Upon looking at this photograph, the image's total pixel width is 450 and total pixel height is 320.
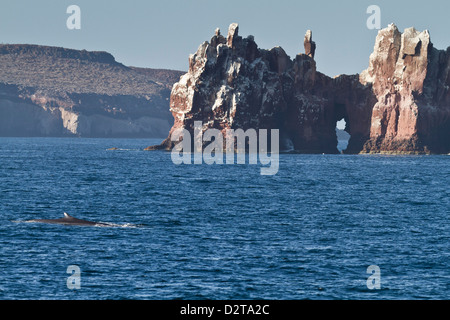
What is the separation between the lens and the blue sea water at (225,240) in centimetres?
4384

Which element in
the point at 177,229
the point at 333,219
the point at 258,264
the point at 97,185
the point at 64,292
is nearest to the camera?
the point at 64,292

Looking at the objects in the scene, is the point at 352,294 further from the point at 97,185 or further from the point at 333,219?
the point at 97,185

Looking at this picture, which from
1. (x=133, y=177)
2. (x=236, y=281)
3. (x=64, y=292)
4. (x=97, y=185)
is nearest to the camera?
(x=64, y=292)

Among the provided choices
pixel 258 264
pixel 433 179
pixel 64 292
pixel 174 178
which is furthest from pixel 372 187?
pixel 64 292

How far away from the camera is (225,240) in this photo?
58.9 meters

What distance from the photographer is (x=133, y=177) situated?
126 meters

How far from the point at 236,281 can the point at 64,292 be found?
978cm

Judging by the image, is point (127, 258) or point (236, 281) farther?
point (127, 258)

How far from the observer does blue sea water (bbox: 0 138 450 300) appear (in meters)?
43.8

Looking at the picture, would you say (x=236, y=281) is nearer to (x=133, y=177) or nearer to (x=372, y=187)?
(x=372, y=187)

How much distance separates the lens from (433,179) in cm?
12750

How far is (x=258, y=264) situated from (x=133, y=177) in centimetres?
7843

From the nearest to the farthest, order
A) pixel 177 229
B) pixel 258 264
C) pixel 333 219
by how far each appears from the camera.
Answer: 1. pixel 258 264
2. pixel 177 229
3. pixel 333 219

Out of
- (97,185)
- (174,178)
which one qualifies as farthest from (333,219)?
(174,178)
